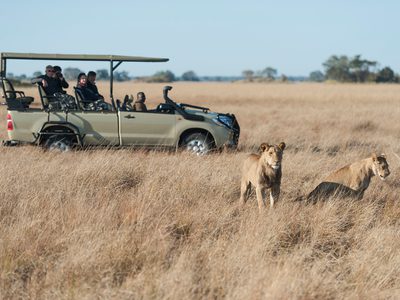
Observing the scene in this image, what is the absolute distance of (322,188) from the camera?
6.67 meters

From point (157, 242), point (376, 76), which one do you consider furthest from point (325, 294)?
point (376, 76)

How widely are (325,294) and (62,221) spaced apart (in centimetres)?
253

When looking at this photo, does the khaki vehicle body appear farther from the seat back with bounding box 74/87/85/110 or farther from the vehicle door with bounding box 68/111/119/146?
the seat back with bounding box 74/87/85/110

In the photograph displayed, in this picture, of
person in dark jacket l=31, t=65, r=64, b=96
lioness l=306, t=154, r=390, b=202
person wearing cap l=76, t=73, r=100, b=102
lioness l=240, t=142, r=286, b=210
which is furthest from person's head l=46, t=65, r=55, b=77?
lioness l=306, t=154, r=390, b=202

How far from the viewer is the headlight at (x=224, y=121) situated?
33.8ft

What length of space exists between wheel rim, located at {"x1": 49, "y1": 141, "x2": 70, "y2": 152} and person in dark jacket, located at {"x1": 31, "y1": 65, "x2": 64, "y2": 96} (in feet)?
2.85

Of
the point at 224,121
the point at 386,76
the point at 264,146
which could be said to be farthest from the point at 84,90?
the point at 386,76

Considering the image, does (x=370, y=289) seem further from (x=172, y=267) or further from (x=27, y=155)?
(x=27, y=155)

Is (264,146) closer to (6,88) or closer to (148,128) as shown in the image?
(148,128)

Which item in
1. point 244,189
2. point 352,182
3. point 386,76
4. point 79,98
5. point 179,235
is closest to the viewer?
point 179,235

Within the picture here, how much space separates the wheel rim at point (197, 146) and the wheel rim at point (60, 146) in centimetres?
205

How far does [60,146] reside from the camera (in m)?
9.84

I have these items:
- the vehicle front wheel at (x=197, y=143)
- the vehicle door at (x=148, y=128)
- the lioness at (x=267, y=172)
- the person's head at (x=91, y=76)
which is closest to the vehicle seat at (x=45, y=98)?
the person's head at (x=91, y=76)

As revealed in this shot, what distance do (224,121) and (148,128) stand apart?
1.36 metres
